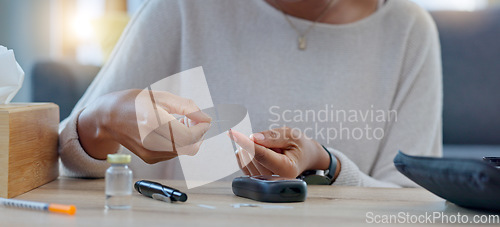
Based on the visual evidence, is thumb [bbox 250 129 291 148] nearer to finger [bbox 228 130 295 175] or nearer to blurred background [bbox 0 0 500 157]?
finger [bbox 228 130 295 175]

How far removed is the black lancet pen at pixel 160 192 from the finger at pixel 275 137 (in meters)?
0.17

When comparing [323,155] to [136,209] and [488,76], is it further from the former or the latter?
[488,76]

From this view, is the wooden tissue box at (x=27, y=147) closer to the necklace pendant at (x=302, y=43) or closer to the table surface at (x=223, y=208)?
the table surface at (x=223, y=208)

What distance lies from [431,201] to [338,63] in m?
0.65

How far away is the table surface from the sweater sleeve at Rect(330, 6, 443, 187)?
456mm

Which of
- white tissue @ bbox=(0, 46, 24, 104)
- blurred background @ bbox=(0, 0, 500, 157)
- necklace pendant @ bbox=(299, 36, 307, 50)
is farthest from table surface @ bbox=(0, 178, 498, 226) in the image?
blurred background @ bbox=(0, 0, 500, 157)

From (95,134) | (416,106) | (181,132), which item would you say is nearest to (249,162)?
(181,132)

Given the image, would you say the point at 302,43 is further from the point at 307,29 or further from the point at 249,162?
the point at 249,162

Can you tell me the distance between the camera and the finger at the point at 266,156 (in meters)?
0.73

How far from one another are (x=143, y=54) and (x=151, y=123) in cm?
55

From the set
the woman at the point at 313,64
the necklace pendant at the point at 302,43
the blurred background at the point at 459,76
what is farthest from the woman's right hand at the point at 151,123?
the blurred background at the point at 459,76

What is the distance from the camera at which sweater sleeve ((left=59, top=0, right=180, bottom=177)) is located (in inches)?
Answer: 46.0

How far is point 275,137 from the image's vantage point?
797 millimetres

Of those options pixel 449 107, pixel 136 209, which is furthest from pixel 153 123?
pixel 449 107
